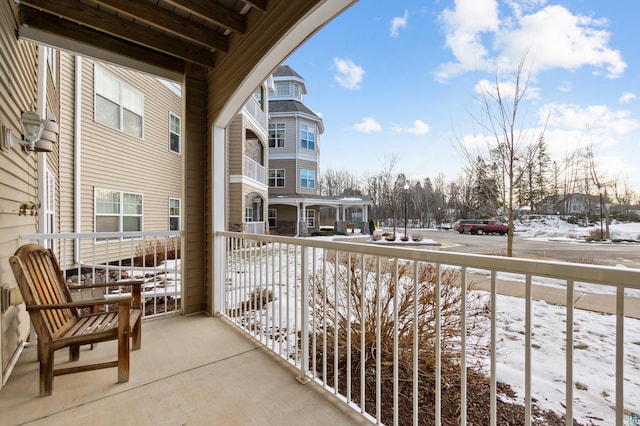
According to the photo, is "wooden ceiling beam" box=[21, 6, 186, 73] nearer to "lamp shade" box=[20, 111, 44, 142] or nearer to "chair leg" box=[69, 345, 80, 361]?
"lamp shade" box=[20, 111, 44, 142]

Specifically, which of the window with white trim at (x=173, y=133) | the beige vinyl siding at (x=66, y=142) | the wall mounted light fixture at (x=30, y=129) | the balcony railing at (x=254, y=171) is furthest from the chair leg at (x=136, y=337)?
the balcony railing at (x=254, y=171)

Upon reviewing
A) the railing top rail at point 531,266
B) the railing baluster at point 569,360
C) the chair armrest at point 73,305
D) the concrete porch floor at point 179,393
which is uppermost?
the railing top rail at point 531,266

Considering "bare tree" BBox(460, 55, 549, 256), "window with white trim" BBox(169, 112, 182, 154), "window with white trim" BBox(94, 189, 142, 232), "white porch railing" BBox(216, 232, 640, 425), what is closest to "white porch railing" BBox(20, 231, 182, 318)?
"window with white trim" BBox(94, 189, 142, 232)

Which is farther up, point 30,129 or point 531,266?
point 30,129

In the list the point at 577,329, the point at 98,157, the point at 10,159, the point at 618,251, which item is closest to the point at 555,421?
the point at 577,329

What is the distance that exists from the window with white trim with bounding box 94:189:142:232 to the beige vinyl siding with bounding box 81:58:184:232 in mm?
137

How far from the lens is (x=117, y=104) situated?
7.15 meters

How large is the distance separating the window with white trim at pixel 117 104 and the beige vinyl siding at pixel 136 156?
4.5 inches

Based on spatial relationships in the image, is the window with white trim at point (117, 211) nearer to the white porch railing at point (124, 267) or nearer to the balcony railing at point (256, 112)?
the white porch railing at point (124, 267)

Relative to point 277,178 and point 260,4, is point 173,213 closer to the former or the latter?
point 260,4

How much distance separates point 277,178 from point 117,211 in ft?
35.1

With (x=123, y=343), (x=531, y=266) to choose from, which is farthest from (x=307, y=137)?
(x=531, y=266)

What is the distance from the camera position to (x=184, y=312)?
11.4 feet

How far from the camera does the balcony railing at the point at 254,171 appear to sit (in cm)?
1149
